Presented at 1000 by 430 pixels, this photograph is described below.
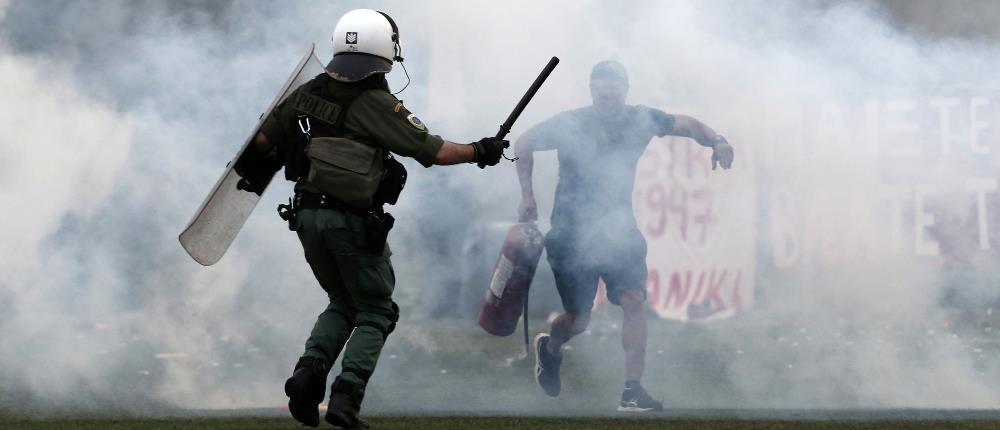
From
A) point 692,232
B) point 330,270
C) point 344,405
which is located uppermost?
point 692,232

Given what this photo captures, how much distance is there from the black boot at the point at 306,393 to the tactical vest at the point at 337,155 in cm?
57

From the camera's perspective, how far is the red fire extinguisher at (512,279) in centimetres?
775

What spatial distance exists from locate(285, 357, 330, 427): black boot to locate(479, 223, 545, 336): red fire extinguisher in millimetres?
2108

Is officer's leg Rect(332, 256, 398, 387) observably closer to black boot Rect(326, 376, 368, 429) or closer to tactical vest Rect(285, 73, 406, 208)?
black boot Rect(326, 376, 368, 429)

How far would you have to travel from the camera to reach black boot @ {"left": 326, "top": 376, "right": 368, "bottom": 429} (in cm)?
565

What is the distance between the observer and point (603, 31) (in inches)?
317

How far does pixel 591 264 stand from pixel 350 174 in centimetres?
217

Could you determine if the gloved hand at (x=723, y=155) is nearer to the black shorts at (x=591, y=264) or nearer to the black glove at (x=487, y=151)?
the black shorts at (x=591, y=264)

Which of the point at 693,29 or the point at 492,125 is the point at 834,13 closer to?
the point at 693,29

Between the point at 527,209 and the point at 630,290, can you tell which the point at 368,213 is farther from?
the point at 630,290

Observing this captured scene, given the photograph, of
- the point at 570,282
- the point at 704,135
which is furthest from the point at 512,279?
the point at 704,135

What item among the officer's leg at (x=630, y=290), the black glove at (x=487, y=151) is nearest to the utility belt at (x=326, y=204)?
the black glove at (x=487, y=151)

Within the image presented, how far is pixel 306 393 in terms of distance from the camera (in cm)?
567

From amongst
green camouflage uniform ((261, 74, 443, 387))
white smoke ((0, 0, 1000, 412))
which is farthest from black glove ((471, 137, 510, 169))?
white smoke ((0, 0, 1000, 412))
